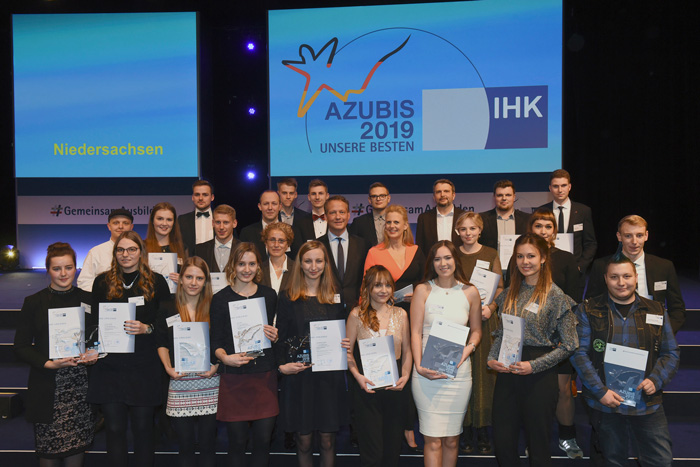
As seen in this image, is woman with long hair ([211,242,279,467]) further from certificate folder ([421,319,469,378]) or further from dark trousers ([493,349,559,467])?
dark trousers ([493,349,559,467])

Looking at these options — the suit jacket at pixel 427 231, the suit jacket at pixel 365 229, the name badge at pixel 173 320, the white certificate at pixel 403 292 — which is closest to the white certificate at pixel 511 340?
the white certificate at pixel 403 292

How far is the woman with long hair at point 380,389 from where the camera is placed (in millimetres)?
3404

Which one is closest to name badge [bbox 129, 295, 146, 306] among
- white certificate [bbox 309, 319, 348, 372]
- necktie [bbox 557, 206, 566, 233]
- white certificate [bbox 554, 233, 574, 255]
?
white certificate [bbox 309, 319, 348, 372]

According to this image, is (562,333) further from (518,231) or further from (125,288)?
(125,288)

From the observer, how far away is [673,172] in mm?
8555

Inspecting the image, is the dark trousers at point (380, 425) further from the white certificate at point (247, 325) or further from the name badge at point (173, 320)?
the name badge at point (173, 320)

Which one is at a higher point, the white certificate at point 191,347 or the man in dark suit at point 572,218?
the man in dark suit at point 572,218

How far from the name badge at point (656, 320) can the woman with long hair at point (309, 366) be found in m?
1.71

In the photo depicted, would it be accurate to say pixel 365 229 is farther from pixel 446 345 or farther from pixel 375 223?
pixel 446 345

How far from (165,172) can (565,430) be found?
246 inches

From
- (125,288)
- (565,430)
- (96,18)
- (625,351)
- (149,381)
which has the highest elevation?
(96,18)

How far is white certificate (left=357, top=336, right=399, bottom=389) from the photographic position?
10.9ft

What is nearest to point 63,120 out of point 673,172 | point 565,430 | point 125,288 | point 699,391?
point 125,288

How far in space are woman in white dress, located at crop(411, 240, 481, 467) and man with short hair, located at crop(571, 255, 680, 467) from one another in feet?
2.04
